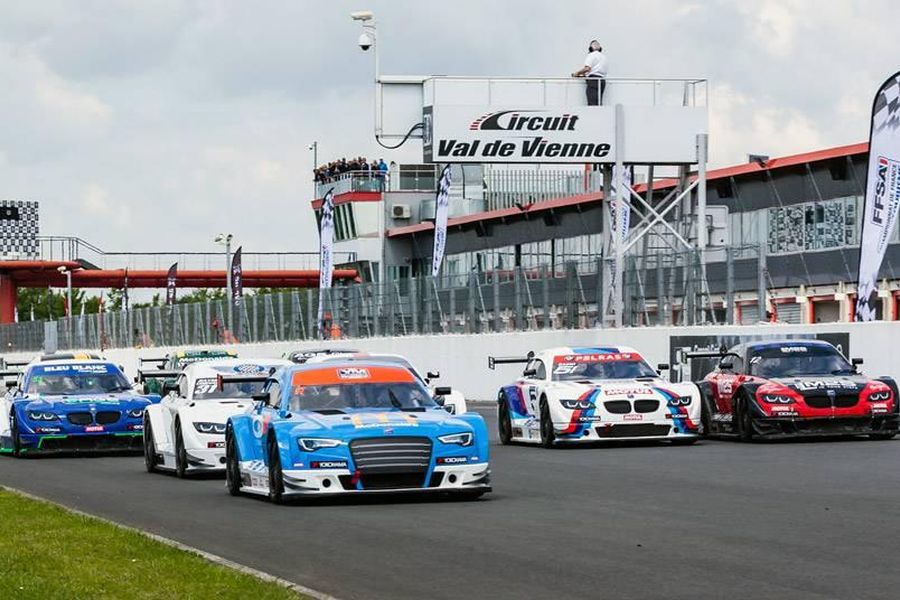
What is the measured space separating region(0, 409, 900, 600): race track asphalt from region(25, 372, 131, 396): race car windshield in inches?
170

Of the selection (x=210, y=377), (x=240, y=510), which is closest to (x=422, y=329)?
(x=210, y=377)

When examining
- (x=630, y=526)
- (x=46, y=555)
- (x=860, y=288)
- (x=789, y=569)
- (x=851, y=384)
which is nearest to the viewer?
(x=789, y=569)

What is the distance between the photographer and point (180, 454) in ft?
70.9

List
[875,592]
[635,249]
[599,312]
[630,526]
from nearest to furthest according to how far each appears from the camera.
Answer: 1. [875,592]
2. [630,526]
3. [599,312]
4. [635,249]

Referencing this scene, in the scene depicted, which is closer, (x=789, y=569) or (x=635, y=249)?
(x=789, y=569)

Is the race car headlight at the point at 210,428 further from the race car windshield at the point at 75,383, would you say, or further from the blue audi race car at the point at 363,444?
the race car windshield at the point at 75,383

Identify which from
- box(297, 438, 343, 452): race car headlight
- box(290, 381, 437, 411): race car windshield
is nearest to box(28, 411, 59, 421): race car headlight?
box(290, 381, 437, 411): race car windshield

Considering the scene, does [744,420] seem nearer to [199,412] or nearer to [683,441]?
[683,441]

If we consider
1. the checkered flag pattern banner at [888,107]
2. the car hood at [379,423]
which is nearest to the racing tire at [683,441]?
the checkered flag pattern banner at [888,107]

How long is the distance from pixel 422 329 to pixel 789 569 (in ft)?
134

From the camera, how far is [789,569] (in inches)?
429

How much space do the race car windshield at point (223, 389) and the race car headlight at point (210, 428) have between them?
2.82 ft

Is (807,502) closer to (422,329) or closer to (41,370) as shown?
(41,370)

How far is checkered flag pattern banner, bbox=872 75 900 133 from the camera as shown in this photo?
107 ft
